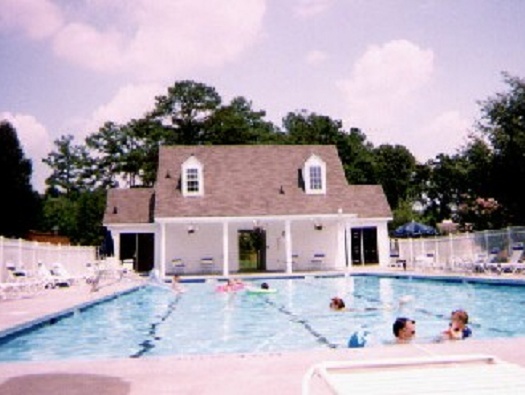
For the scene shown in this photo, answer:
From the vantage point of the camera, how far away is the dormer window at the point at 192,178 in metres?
29.1

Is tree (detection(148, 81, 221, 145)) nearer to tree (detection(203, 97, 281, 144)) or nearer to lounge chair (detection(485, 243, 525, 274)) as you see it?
tree (detection(203, 97, 281, 144))

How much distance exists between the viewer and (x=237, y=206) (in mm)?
28578

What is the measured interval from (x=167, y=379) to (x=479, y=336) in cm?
864

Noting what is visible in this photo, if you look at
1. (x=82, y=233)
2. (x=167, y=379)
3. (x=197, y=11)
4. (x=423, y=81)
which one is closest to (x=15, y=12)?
(x=197, y=11)

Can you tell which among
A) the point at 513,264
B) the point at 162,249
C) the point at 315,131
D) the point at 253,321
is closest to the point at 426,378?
the point at 253,321

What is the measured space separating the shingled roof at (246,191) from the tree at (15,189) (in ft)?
59.8

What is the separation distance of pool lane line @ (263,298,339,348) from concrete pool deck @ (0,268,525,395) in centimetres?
452

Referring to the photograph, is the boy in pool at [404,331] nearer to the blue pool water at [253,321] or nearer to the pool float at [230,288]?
the blue pool water at [253,321]

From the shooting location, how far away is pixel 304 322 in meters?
13.2

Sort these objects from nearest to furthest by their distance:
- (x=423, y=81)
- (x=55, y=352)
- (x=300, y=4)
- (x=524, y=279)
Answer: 1. (x=55, y=352)
2. (x=300, y=4)
3. (x=524, y=279)
4. (x=423, y=81)

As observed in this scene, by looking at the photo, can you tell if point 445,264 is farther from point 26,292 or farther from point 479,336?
point 26,292

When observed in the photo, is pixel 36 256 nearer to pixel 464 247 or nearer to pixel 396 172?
pixel 464 247

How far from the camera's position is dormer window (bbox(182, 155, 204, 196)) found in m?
29.1

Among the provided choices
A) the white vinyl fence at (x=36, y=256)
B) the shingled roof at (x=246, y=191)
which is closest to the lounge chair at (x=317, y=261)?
the shingled roof at (x=246, y=191)
